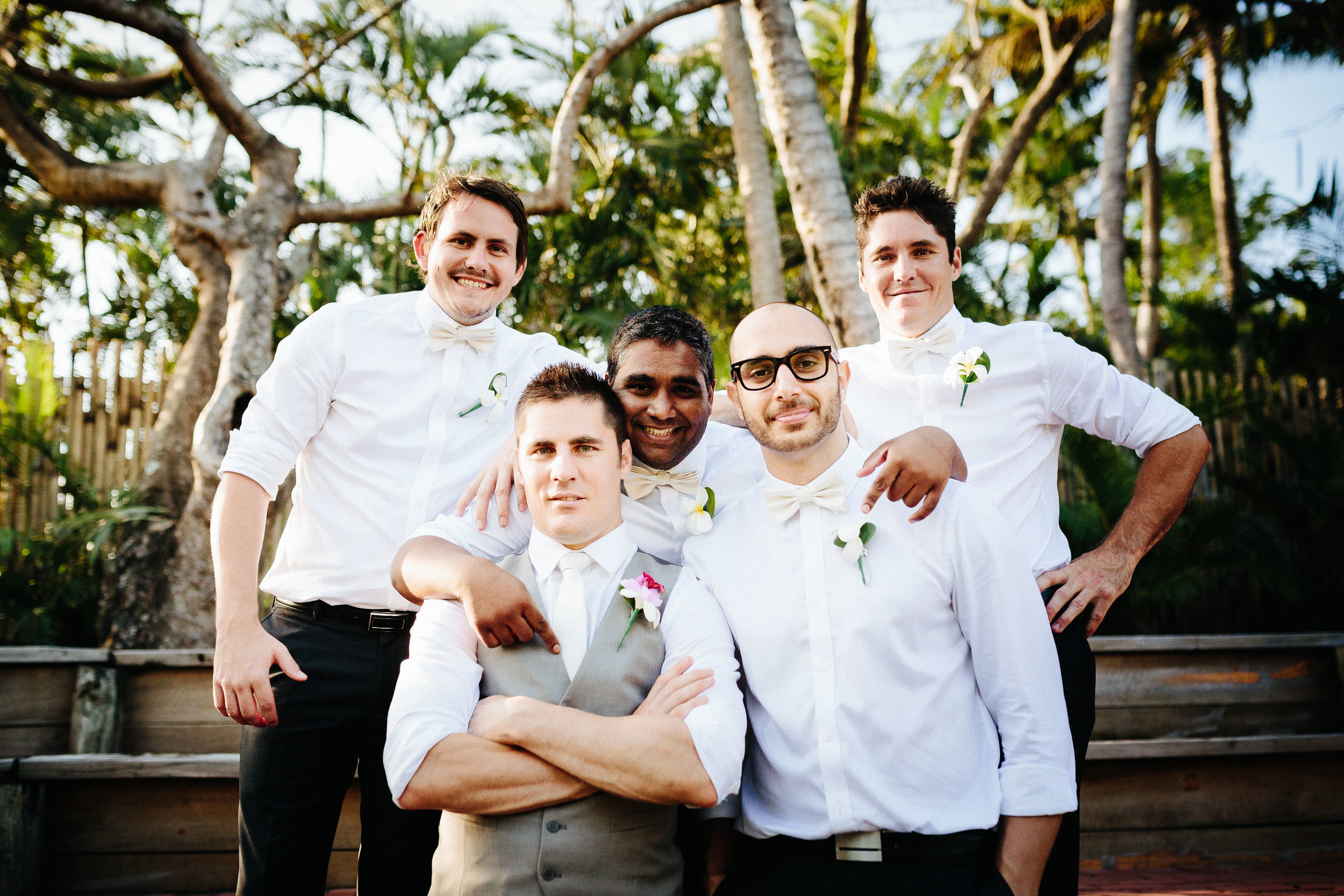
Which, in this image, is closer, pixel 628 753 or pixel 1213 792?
pixel 628 753

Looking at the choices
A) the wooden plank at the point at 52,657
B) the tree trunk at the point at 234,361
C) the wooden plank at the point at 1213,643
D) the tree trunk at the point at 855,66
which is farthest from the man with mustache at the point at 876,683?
the tree trunk at the point at 855,66

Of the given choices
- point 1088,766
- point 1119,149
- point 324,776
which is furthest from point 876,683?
point 1119,149

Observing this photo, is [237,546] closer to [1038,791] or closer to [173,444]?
[1038,791]

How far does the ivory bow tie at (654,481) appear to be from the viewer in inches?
104

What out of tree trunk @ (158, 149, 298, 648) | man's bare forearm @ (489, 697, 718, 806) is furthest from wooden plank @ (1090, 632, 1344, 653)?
tree trunk @ (158, 149, 298, 648)

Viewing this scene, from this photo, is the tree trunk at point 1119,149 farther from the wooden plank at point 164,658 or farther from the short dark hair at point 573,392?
the wooden plank at point 164,658

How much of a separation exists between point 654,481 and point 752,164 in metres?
5.05

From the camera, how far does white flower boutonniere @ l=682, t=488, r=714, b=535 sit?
7.88ft

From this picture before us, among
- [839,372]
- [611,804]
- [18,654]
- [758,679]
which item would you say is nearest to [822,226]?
[839,372]

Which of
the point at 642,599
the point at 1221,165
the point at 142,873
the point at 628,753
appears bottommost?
the point at 142,873

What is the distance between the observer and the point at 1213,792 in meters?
4.07

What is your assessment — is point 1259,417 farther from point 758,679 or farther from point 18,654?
point 18,654

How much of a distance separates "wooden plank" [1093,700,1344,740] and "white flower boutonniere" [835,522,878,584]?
296 cm

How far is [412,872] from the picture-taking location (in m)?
2.60
